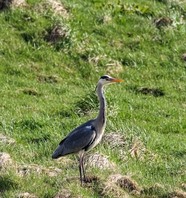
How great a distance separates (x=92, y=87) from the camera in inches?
539

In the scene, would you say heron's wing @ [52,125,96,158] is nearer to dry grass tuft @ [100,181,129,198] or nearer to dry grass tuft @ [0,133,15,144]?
dry grass tuft @ [100,181,129,198]

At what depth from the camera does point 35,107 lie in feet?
43.6

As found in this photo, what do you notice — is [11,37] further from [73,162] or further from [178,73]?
[73,162]

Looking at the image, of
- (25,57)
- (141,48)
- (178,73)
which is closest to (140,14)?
(141,48)

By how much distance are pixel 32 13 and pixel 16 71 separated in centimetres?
214

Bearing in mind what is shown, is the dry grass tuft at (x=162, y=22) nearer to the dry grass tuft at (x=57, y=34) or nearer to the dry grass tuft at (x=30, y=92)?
the dry grass tuft at (x=57, y=34)

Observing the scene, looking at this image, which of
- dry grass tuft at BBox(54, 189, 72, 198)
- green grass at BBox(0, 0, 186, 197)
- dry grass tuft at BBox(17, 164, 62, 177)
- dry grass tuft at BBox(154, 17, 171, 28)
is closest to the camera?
dry grass tuft at BBox(54, 189, 72, 198)

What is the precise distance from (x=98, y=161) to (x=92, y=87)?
3.94 m

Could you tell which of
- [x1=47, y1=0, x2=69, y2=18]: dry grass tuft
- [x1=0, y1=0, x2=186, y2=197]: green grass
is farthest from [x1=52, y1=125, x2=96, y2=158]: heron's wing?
[x1=47, y1=0, x2=69, y2=18]: dry grass tuft

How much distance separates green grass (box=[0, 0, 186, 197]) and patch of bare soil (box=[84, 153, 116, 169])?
0.13 metres

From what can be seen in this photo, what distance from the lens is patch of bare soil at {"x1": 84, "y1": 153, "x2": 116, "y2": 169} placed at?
32.3 ft

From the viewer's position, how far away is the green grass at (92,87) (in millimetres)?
9977

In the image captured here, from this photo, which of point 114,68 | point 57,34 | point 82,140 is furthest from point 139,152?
point 57,34

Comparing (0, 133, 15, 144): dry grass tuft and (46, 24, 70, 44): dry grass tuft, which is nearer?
(0, 133, 15, 144): dry grass tuft
